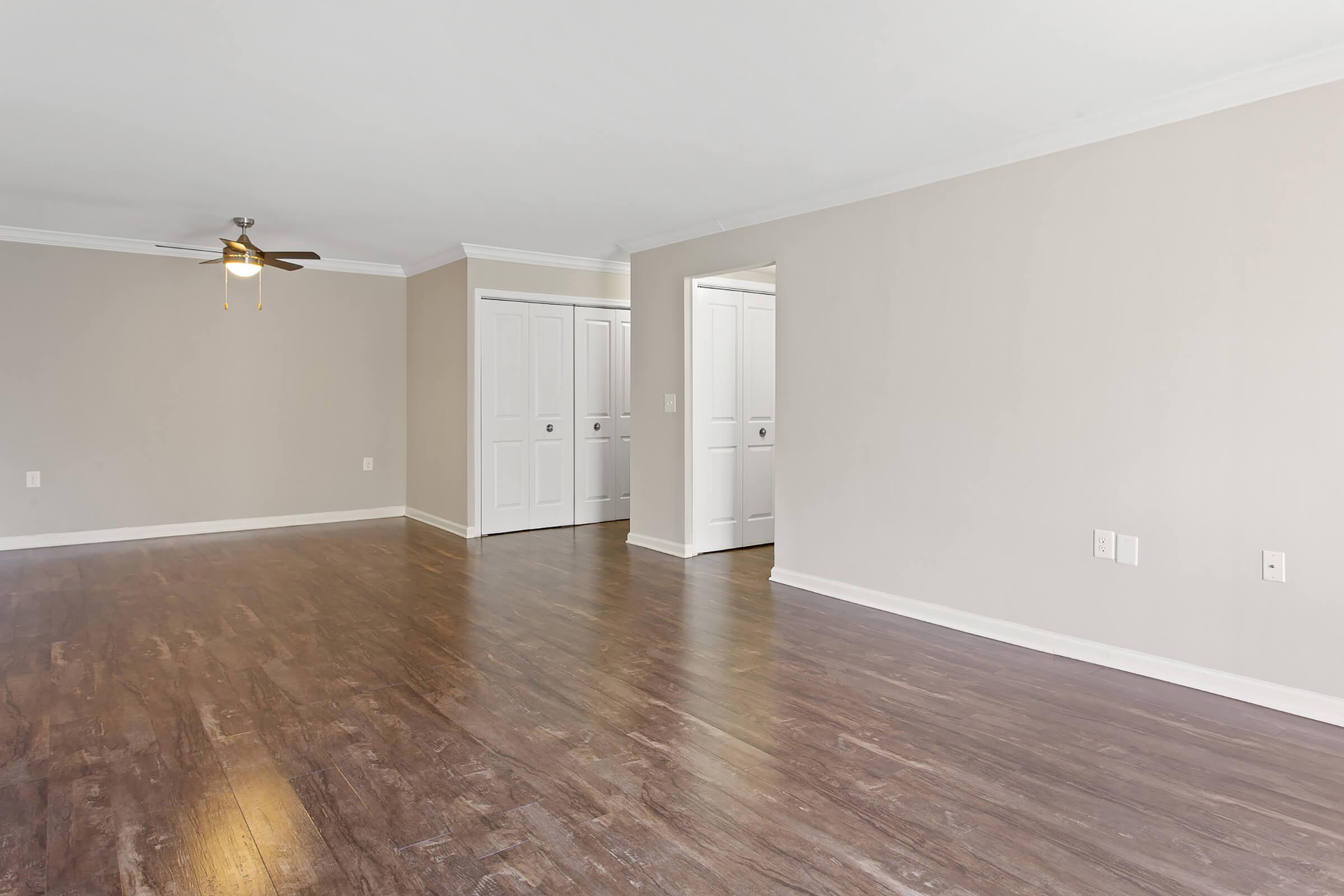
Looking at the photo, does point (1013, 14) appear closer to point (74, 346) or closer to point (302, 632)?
point (302, 632)

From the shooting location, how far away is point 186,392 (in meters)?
6.82

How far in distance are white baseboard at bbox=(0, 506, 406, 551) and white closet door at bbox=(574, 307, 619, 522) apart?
1.90m

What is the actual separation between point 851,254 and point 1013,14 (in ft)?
6.61

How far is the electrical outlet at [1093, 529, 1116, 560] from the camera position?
3531 mm

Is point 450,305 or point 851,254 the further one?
point 450,305

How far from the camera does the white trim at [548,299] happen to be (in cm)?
678

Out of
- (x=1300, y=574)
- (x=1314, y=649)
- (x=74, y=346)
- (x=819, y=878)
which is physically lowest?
(x=819, y=878)

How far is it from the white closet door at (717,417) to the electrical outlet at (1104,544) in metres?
2.85

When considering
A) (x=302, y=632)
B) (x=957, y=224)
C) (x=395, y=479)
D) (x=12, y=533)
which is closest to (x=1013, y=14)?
(x=957, y=224)

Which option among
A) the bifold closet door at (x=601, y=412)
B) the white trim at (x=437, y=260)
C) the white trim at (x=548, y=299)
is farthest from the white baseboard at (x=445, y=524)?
the white trim at (x=437, y=260)

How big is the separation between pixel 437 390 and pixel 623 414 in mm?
1693

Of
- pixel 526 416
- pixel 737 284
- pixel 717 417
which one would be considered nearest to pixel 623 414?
pixel 526 416

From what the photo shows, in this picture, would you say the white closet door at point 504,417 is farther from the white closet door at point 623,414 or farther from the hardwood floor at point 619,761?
the hardwood floor at point 619,761

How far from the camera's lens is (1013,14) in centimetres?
259
